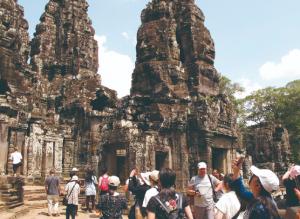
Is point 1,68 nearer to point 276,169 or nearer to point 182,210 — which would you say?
point 182,210

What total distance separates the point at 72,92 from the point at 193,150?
1158 cm

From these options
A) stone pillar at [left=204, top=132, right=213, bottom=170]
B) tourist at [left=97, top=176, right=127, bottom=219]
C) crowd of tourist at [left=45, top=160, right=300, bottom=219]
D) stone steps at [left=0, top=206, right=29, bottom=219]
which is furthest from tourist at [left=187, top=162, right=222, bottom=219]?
stone pillar at [left=204, top=132, right=213, bottom=170]

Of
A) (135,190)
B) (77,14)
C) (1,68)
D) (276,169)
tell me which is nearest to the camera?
(135,190)

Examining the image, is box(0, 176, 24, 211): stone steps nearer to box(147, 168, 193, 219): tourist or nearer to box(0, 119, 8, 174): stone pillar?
box(0, 119, 8, 174): stone pillar

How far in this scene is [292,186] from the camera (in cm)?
371

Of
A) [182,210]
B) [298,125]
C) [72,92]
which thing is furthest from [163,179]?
[298,125]

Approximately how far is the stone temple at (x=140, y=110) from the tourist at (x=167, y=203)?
38.3 ft

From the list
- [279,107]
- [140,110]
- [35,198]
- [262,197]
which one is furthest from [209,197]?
[279,107]

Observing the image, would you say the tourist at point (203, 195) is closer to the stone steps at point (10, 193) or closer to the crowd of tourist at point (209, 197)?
the crowd of tourist at point (209, 197)

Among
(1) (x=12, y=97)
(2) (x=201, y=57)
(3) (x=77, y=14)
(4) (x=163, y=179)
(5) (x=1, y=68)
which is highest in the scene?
(3) (x=77, y=14)

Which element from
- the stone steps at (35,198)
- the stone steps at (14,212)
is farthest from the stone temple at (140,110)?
the stone steps at (14,212)

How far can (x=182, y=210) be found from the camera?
4.16 m

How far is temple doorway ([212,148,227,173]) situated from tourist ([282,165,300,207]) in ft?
56.0

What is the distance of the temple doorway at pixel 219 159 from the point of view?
67.8ft
